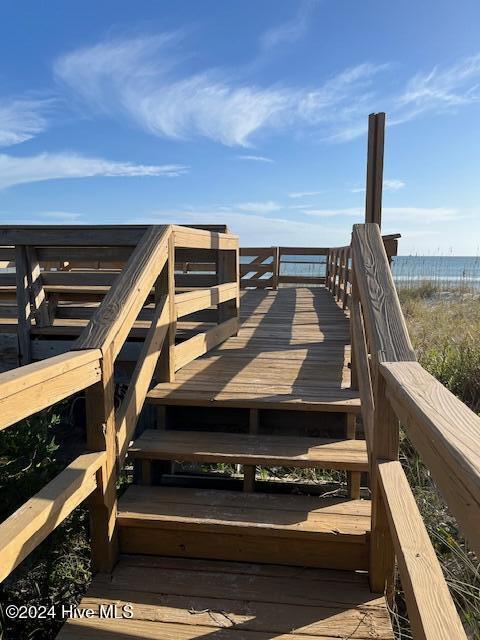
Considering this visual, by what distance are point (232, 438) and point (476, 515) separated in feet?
6.90

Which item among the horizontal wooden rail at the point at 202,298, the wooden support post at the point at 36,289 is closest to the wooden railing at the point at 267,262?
the horizontal wooden rail at the point at 202,298

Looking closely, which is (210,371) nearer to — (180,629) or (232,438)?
(232,438)

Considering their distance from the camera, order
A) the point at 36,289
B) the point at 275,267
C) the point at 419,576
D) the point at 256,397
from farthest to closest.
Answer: the point at 275,267 → the point at 36,289 → the point at 256,397 → the point at 419,576

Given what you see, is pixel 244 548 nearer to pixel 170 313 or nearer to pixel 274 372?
pixel 170 313

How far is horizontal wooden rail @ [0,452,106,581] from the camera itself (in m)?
1.41

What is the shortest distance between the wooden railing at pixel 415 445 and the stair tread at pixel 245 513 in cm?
25

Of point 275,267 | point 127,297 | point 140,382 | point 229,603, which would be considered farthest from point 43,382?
point 275,267

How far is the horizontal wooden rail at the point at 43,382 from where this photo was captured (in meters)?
1.36

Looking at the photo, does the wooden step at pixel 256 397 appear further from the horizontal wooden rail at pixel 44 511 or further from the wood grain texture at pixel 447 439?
the wood grain texture at pixel 447 439

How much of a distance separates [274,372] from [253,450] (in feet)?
3.70

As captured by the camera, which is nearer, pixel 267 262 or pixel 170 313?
pixel 170 313

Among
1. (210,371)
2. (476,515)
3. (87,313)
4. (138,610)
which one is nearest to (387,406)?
(476,515)

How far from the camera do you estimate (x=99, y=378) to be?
199 centimetres

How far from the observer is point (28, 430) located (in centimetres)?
306
